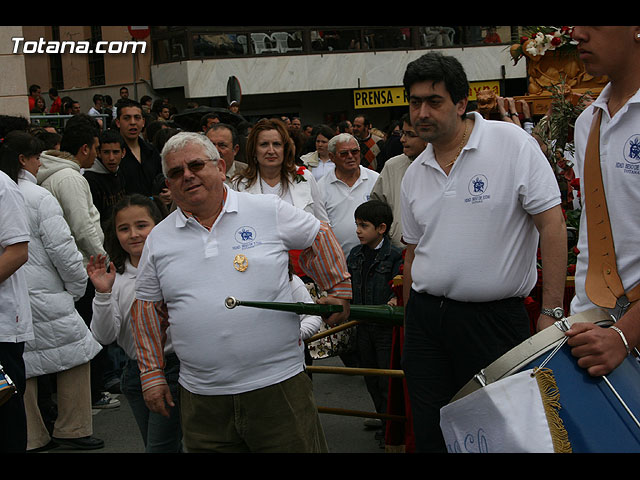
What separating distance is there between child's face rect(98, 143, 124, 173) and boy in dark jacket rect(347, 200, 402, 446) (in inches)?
100

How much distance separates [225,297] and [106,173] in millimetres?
4415

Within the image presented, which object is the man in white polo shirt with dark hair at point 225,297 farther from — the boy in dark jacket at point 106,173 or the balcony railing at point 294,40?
the balcony railing at point 294,40

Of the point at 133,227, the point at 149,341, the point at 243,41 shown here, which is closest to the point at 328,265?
the point at 149,341

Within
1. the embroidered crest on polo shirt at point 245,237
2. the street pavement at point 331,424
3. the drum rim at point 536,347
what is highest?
the embroidered crest on polo shirt at point 245,237

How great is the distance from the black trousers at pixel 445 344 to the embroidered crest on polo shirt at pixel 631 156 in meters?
1.19

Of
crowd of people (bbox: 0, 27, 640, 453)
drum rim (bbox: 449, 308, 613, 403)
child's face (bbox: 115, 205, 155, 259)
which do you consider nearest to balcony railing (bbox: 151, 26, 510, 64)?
child's face (bbox: 115, 205, 155, 259)

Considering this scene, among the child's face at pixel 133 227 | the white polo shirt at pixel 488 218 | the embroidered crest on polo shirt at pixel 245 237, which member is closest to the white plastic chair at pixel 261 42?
the child's face at pixel 133 227

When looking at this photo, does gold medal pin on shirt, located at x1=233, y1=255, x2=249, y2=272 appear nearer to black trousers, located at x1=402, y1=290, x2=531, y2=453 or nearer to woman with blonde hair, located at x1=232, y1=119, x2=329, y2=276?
black trousers, located at x1=402, y1=290, x2=531, y2=453

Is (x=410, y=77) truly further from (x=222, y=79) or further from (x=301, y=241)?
(x=222, y=79)

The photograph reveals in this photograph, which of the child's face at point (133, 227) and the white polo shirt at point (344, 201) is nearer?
the child's face at point (133, 227)

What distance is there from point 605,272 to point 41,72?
1223 inches

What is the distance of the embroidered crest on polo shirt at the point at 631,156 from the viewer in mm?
2471
